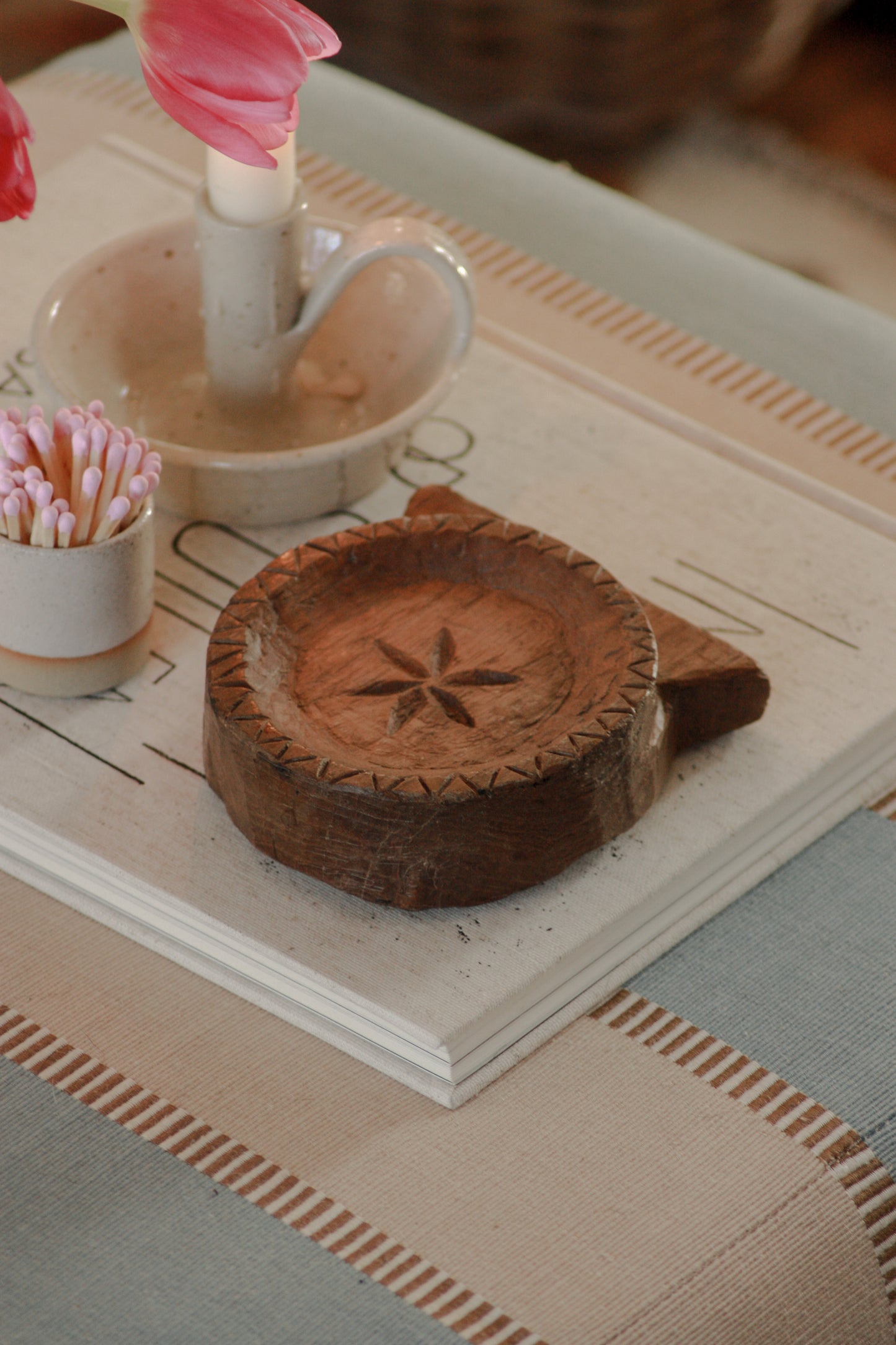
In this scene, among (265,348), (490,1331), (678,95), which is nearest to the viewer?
(490,1331)

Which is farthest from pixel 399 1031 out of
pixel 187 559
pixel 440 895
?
pixel 187 559

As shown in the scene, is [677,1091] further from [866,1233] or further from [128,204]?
[128,204]

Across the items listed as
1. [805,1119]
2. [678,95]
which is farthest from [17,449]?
[678,95]

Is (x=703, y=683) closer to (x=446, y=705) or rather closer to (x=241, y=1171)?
(x=446, y=705)

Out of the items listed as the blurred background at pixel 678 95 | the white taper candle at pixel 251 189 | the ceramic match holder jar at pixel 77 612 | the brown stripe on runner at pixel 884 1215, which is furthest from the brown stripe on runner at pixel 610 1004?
the blurred background at pixel 678 95

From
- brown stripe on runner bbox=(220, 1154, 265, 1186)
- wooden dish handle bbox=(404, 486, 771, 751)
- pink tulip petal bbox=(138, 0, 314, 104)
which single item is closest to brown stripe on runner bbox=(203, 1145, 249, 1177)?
brown stripe on runner bbox=(220, 1154, 265, 1186)

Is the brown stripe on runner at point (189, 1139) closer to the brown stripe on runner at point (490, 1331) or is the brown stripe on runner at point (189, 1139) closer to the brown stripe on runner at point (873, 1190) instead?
the brown stripe on runner at point (490, 1331)
